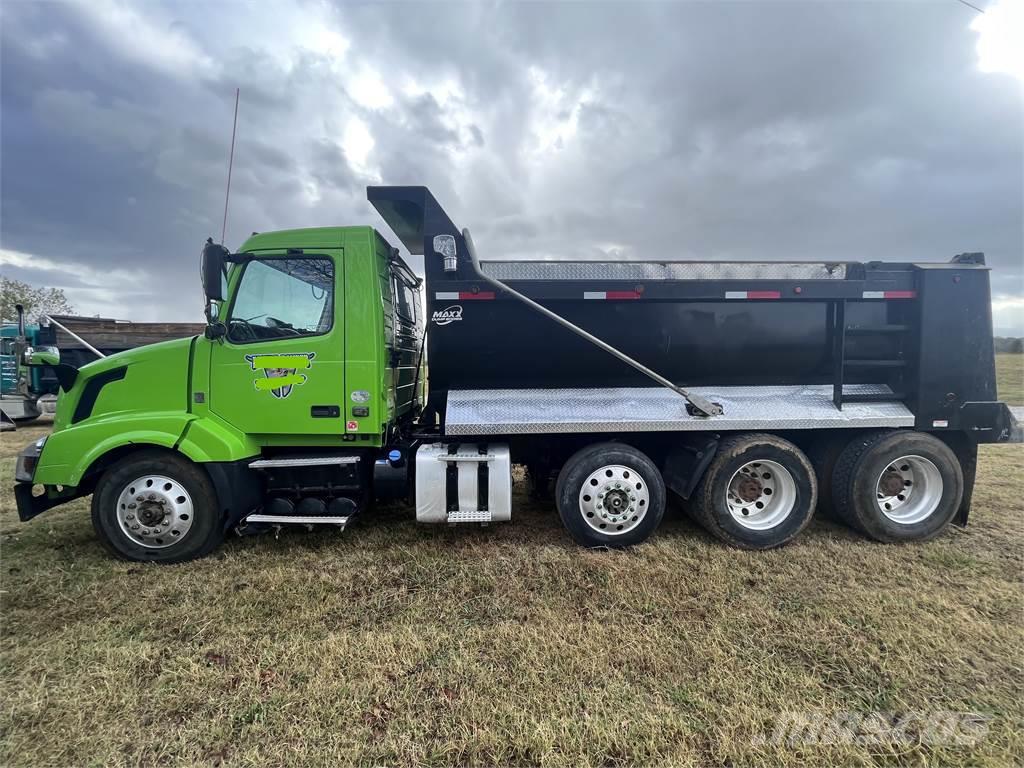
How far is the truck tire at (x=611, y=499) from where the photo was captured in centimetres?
392

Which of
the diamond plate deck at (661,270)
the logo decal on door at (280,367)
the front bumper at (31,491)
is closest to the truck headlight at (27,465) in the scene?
the front bumper at (31,491)

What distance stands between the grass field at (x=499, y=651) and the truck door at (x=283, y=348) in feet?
3.90

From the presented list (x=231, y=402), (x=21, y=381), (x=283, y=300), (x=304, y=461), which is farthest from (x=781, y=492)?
(x=21, y=381)

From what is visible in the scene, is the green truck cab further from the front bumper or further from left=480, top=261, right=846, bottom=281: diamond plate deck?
left=480, top=261, right=846, bottom=281: diamond plate deck

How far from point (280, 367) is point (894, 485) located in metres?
5.52

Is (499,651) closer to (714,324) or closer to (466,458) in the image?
(466,458)

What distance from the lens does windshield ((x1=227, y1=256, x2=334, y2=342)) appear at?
383 centimetres

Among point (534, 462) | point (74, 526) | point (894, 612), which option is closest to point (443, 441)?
point (534, 462)

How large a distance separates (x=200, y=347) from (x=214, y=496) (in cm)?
124

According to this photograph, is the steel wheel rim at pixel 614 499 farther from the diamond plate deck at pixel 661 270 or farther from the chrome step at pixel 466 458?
the diamond plate deck at pixel 661 270

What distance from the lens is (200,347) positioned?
386 centimetres

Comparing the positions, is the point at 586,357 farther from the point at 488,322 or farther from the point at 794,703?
the point at 794,703

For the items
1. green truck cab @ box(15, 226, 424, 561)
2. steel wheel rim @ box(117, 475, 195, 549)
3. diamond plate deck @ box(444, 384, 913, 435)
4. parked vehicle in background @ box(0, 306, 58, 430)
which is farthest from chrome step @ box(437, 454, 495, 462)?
parked vehicle in background @ box(0, 306, 58, 430)

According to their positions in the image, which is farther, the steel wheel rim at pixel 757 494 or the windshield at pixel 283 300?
the steel wheel rim at pixel 757 494
